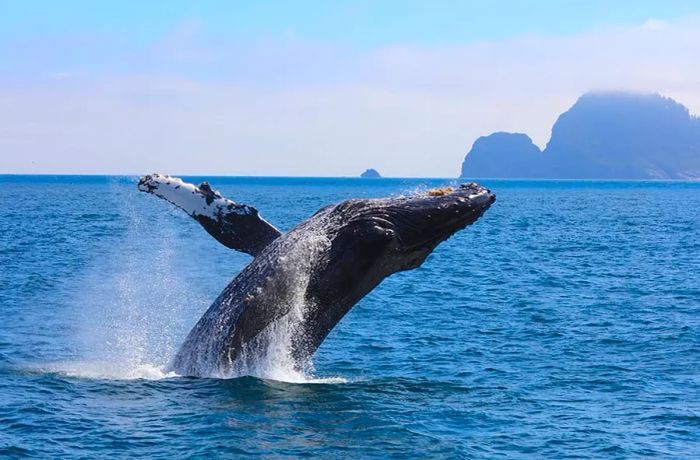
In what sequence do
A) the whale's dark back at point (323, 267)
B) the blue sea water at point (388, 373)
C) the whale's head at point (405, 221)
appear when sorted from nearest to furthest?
the blue sea water at point (388, 373), the whale's dark back at point (323, 267), the whale's head at point (405, 221)

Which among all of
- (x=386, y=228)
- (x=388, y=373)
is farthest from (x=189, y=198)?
(x=388, y=373)

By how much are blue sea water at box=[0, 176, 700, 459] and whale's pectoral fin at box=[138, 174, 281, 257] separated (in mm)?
1768

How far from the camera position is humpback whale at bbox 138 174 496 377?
11.6 metres

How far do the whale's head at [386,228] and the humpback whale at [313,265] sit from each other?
0.01m

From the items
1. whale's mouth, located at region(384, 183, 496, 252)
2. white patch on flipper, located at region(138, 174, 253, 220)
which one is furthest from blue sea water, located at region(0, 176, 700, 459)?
white patch on flipper, located at region(138, 174, 253, 220)

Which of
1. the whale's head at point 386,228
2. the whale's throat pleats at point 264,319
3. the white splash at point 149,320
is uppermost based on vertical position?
the whale's head at point 386,228

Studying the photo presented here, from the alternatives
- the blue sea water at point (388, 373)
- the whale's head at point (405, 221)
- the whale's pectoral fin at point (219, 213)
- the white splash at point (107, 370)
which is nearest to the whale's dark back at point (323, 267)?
the whale's head at point (405, 221)

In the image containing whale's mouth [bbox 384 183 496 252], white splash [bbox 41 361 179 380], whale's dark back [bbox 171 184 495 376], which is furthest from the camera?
white splash [bbox 41 361 179 380]

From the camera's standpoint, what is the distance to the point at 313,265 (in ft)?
38.5

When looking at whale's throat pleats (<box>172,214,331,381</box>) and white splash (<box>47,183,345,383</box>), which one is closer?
whale's throat pleats (<box>172,214,331,381</box>)

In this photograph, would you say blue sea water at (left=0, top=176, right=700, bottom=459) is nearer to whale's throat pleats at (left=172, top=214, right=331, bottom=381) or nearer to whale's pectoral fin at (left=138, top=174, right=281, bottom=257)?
whale's throat pleats at (left=172, top=214, right=331, bottom=381)

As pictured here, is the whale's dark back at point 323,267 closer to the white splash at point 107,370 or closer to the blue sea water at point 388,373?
the blue sea water at point 388,373

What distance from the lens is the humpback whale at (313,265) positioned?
11594mm

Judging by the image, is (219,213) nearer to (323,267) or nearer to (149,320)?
(323,267)
